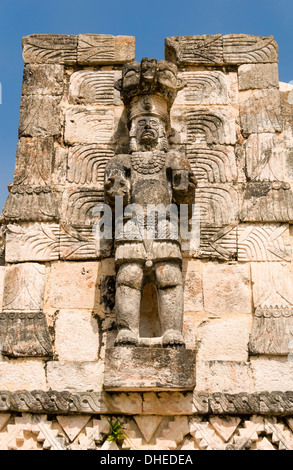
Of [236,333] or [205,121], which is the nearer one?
[236,333]

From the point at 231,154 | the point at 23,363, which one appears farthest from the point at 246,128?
the point at 23,363

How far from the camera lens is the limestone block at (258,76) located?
7512mm

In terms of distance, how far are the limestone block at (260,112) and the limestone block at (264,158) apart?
0.33ft

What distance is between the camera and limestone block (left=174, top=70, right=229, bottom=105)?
24.6 feet

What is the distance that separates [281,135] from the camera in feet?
23.8

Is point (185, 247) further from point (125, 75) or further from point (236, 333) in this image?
point (125, 75)

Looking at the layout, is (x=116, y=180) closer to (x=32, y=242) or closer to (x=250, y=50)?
(x=32, y=242)

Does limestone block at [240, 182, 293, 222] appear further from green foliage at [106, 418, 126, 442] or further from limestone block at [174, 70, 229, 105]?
green foliage at [106, 418, 126, 442]

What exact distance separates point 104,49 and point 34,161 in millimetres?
Answer: 1646

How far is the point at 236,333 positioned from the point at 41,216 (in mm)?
2282

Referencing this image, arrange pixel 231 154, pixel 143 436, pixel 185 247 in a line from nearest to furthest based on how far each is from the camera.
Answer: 1. pixel 143 436
2. pixel 185 247
3. pixel 231 154

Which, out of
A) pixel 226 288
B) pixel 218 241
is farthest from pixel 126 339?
pixel 218 241

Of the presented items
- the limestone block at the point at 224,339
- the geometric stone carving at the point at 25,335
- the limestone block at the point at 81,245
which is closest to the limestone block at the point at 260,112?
the limestone block at the point at 81,245

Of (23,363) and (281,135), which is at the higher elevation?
(281,135)
